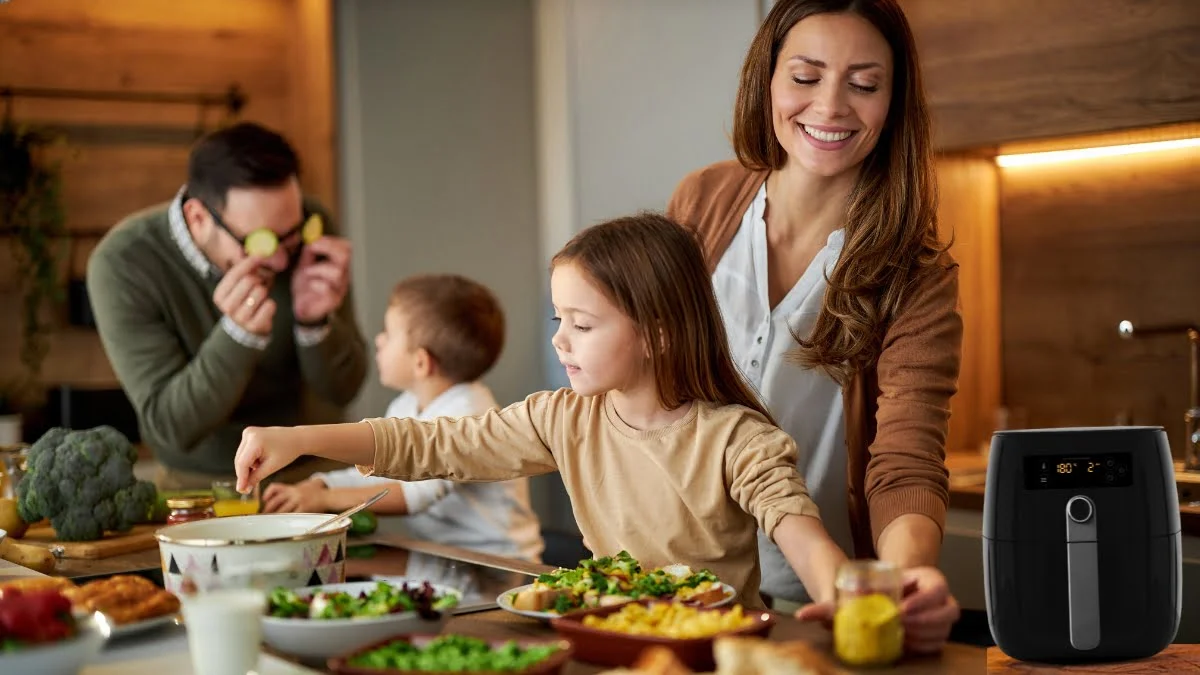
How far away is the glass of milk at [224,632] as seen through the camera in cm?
118

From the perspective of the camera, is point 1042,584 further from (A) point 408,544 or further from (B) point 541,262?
(B) point 541,262

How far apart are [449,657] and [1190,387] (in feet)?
9.03

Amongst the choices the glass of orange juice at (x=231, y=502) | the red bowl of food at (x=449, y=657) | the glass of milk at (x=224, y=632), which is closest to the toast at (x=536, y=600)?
the red bowl of food at (x=449, y=657)

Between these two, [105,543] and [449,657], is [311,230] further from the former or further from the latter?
[449,657]

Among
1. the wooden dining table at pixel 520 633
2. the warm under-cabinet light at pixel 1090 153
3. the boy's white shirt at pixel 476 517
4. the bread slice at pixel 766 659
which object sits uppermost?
the warm under-cabinet light at pixel 1090 153

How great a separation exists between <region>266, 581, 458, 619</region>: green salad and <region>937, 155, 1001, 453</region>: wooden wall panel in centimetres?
261

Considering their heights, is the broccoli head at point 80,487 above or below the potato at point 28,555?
above

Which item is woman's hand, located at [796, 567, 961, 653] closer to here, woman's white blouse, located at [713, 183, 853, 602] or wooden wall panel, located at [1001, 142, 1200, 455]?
woman's white blouse, located at [713, 183, 853, 602]

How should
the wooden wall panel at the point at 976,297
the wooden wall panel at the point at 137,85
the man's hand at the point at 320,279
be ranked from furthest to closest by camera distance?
1. the wooden wall panel at the point at 137,85
2. the wooden wall panel at the point at 976,297
3. the man's hand at the point at 320,279

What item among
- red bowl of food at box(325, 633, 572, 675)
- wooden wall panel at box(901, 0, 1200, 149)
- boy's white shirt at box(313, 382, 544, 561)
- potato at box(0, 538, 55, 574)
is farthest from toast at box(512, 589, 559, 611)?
wooden wall panel at box(901, 0, 1200, 149)

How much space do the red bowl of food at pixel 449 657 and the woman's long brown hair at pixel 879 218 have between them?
824mm

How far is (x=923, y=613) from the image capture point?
131 cm

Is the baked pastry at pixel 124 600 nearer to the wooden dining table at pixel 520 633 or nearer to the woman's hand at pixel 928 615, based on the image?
the wooden dining table at pixel 520 633

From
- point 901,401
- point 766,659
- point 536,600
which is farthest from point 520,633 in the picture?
point 901,401
